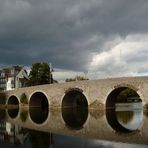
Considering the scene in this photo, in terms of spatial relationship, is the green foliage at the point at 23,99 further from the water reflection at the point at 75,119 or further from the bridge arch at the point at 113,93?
the bridge arch at the point at 113,93

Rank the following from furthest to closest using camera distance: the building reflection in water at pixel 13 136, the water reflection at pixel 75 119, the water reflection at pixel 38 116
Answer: the water reflection at pixel 38 116
the water reflection at pixel 75 119
the building reflection in water at pixel 13 136

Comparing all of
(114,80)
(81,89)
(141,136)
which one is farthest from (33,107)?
(141,136)

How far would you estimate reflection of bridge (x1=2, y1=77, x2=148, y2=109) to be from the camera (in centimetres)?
4125

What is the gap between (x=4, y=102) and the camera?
2657 inches

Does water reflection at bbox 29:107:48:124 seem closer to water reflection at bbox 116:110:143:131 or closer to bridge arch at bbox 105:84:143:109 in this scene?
water reflection at bbox 116:110:143:131

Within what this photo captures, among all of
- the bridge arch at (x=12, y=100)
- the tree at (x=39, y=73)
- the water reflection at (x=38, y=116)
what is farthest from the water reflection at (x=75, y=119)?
the tree at (x=39, y=73)

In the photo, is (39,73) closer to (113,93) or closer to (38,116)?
(113,93)

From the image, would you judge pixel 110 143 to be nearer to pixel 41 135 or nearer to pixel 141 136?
pixel 141 136

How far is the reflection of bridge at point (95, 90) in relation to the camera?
41.2 meters

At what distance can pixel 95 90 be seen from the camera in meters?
46.2

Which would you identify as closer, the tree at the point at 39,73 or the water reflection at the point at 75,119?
the water reflection at the point at 75,119

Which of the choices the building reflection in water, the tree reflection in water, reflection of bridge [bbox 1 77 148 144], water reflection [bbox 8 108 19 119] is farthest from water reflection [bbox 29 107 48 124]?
the tree reflection in water

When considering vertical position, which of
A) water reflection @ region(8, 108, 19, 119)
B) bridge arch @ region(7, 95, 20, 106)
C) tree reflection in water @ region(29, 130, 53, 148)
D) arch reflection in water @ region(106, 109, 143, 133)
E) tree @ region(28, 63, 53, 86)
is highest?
tree @ region(28, 63, 53, 86)

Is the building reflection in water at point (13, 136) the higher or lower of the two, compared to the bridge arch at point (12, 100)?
lower
